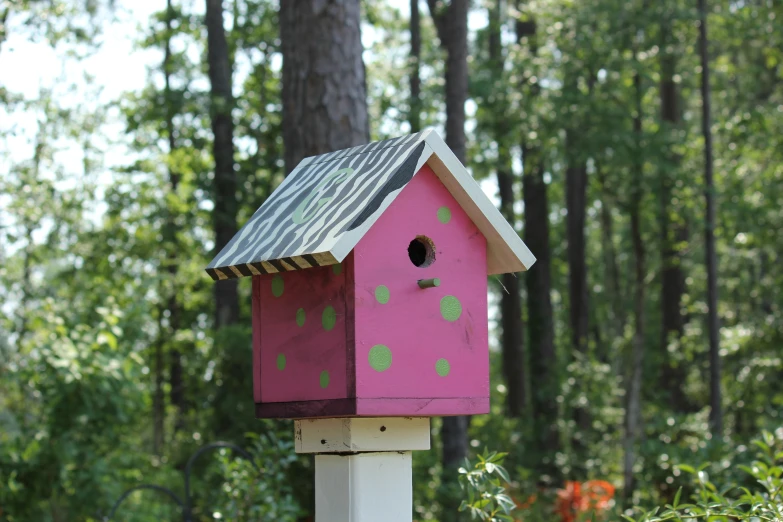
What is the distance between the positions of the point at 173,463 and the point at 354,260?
8206mm

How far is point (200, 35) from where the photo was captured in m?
16.7

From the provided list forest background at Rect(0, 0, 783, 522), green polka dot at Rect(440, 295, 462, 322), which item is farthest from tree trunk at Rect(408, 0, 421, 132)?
green polka dot at Rect(440, 295, 462, 322)

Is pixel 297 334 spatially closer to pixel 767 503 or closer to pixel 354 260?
pixel 354 260

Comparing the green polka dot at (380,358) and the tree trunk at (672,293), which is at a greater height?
the tree trunk at (672,293)

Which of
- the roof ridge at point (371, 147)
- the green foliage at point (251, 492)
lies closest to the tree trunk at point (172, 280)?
the green foliage at point (251, 492)

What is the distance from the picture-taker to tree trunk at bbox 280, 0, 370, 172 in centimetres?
593

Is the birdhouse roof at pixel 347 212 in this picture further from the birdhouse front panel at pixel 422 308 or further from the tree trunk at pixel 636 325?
the tree trunk at pixel 636 325

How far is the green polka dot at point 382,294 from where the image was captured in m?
3.31

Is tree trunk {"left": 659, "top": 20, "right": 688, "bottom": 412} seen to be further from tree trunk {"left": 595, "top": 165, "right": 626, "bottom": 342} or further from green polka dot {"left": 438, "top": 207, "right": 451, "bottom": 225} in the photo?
green polka dot {"left": 438, "top": 207, "right": 451, "bottom": 225}

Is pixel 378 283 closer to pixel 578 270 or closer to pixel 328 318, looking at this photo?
pixel 328 318

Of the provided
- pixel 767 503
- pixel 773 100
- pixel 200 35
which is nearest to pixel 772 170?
pixel 773 100

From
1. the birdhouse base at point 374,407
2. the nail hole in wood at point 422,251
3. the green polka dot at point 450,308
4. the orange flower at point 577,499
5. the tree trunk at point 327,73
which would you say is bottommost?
the orange flower at point 577,499

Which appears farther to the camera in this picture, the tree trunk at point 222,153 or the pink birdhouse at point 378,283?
the tree trunk at point 222,153

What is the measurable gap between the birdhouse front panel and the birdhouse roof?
0.08 meters
